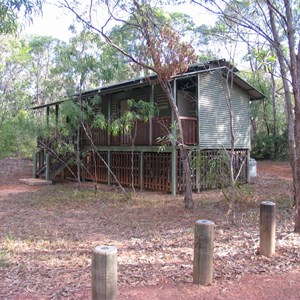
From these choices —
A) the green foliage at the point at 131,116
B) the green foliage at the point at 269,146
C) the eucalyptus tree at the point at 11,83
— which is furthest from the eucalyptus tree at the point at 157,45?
→ the green foliage at the point at 269,146

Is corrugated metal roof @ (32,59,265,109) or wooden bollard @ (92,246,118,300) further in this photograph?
corrugated metal roof @ (32,59,265,109)

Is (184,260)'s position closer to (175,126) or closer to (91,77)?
(175,126)

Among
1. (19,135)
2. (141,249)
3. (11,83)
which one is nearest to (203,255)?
(141,249)

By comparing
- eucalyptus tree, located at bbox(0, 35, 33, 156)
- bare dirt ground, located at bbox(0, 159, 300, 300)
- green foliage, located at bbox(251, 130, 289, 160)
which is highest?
eucalyptus tree, located at bbox(0, 35, 33, 156)

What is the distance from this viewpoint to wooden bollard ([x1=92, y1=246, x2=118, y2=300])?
2832 millimetres

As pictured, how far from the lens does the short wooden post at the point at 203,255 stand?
12.1 feet

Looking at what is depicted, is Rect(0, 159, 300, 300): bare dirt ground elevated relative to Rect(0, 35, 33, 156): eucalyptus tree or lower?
lower

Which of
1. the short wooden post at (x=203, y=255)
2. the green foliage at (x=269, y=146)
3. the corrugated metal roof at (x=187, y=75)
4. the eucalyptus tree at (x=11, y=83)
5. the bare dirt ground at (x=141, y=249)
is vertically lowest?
the bare dirt ground at (x=141, y=249)

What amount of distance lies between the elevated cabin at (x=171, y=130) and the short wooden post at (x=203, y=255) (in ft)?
24.3

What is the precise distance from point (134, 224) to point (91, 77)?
5.97 meters

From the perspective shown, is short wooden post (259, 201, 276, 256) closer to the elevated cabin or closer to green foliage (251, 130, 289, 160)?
the elevated cabin

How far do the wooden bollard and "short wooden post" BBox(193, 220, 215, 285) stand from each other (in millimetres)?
1196

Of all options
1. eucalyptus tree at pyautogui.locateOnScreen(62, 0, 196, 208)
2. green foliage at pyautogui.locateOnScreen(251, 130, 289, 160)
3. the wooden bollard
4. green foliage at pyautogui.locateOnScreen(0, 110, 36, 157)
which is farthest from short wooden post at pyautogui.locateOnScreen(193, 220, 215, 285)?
green foliage at pyautogui.locateOnScreen(251, 130, 289, 160)

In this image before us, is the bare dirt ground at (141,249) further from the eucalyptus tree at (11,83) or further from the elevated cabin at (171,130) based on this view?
the eucalyptus tree at (11,83)
